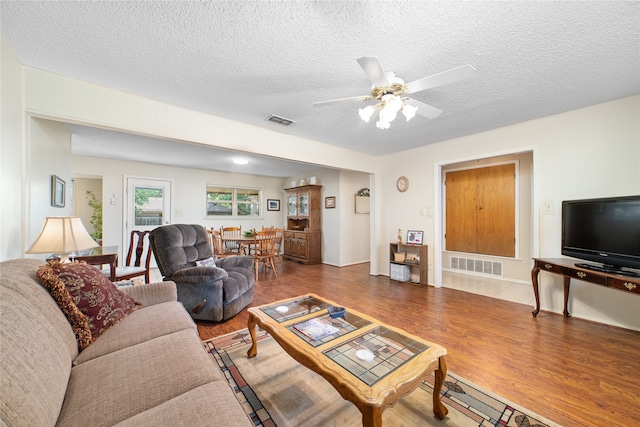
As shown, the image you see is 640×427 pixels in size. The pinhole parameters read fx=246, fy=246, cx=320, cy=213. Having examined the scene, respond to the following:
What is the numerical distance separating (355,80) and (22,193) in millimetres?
2840

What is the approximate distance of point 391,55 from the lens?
181 cm

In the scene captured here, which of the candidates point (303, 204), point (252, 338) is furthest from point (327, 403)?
point (303, 204)

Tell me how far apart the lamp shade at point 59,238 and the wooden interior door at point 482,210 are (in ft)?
18.5

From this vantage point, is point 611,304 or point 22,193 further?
point 611,304

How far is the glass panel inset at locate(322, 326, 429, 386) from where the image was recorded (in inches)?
48.3

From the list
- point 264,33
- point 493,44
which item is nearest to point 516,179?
point 493,44

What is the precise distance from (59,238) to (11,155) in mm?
651

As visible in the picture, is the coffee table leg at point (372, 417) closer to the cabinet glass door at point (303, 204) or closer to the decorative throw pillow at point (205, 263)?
the decorative throw pillow at point (205, 263)

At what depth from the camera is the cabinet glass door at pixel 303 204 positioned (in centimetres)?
616

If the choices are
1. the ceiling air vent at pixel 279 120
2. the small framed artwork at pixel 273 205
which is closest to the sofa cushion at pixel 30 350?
the ceiling air vent at pixel 279 120

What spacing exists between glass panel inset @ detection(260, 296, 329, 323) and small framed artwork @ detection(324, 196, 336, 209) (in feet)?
12.1

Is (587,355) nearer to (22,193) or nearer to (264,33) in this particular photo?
(264,33)

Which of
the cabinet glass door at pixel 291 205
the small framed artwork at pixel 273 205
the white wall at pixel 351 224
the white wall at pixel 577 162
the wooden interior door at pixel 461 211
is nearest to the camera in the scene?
the white wall at pixel 577 162

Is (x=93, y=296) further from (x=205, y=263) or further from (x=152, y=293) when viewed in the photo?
(x=205, y=263)
